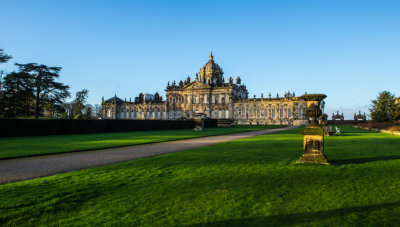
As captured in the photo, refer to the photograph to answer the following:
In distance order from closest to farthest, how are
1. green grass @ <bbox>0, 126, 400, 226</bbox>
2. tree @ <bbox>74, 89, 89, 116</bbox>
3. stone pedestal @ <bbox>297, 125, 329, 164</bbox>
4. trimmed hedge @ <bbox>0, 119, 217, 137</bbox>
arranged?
green grass @ <bbox>0, 126, 400, 226</bbox> < stone pedestal @ <bbox>297, 125, 329, 164</bbox> < trimmed hedge @ <bbox>0, 119, 217, 137</bbox> < tree @ <bbox>74, 89, 89, 116</bbox>

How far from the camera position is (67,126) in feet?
94.3

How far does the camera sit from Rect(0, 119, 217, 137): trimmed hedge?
79.3 feet

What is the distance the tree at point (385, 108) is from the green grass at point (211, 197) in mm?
32602

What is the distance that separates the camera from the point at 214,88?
76.0 metres

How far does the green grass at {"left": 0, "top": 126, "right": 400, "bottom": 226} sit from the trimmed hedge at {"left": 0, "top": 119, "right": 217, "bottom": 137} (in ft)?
67.6

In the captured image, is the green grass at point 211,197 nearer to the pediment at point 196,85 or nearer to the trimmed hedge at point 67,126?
the trimmed hedge at point 67,126

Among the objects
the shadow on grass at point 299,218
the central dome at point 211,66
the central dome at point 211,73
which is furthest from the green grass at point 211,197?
the central dome at point 211,66

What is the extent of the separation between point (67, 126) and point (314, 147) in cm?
2603

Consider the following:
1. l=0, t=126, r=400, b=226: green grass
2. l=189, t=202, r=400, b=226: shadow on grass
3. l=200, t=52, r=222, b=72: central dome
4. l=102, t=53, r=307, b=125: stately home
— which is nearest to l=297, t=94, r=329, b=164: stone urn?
l=0, t=126, r=400, b=226: green grass

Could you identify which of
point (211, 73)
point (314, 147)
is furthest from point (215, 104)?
point (314, 147)

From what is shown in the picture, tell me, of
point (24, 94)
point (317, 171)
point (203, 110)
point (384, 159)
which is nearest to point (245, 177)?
point (317, 171)

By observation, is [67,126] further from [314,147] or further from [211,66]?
[211,66]

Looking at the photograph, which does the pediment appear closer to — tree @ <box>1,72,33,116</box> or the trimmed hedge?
the trimmed hedge

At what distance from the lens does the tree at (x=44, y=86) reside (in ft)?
142
